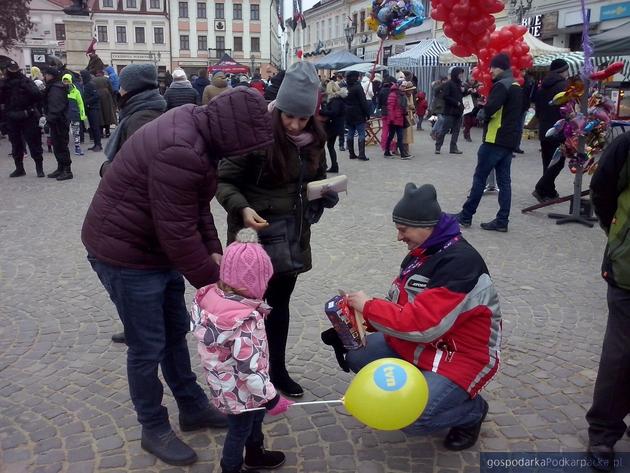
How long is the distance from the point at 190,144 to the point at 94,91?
1248cm

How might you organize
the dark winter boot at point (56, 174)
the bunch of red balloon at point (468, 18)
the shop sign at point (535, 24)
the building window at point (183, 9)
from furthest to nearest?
the building window at point (183, 9) < the shop sign at point (535, 24) < the dark winter boot at point (56, 174) < the bunch of red balloon at point (468, 18)

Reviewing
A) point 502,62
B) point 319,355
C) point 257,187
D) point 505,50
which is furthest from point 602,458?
point 505,50

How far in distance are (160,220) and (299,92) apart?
3.08ft

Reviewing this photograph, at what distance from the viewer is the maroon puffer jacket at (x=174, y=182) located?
2.30 m

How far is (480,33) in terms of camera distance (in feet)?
33.4

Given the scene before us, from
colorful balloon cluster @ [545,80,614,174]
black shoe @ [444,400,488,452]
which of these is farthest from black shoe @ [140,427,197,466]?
colorful balloon cluster @ [545,80,614,174]

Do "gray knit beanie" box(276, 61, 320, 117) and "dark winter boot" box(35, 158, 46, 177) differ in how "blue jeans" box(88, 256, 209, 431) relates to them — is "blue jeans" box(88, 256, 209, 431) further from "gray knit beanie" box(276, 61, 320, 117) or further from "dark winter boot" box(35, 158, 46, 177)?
"dark winter boot" box(35, 158, 46, 177)

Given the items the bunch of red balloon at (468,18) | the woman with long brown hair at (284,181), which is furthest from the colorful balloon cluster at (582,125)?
the woman with long brown hair at (284,181)

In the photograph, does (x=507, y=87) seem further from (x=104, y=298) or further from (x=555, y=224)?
(x=104, y=298)

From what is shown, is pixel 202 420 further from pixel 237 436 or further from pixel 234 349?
pixel 234 349

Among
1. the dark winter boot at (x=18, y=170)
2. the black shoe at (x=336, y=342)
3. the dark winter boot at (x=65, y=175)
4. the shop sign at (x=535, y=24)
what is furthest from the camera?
the shop sign at (x=535, y=24)

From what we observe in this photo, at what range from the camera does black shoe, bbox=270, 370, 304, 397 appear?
135 inches

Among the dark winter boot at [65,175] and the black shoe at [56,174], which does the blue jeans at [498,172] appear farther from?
the black shoe at [56,174]

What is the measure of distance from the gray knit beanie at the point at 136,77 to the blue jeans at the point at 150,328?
5.17 ft
